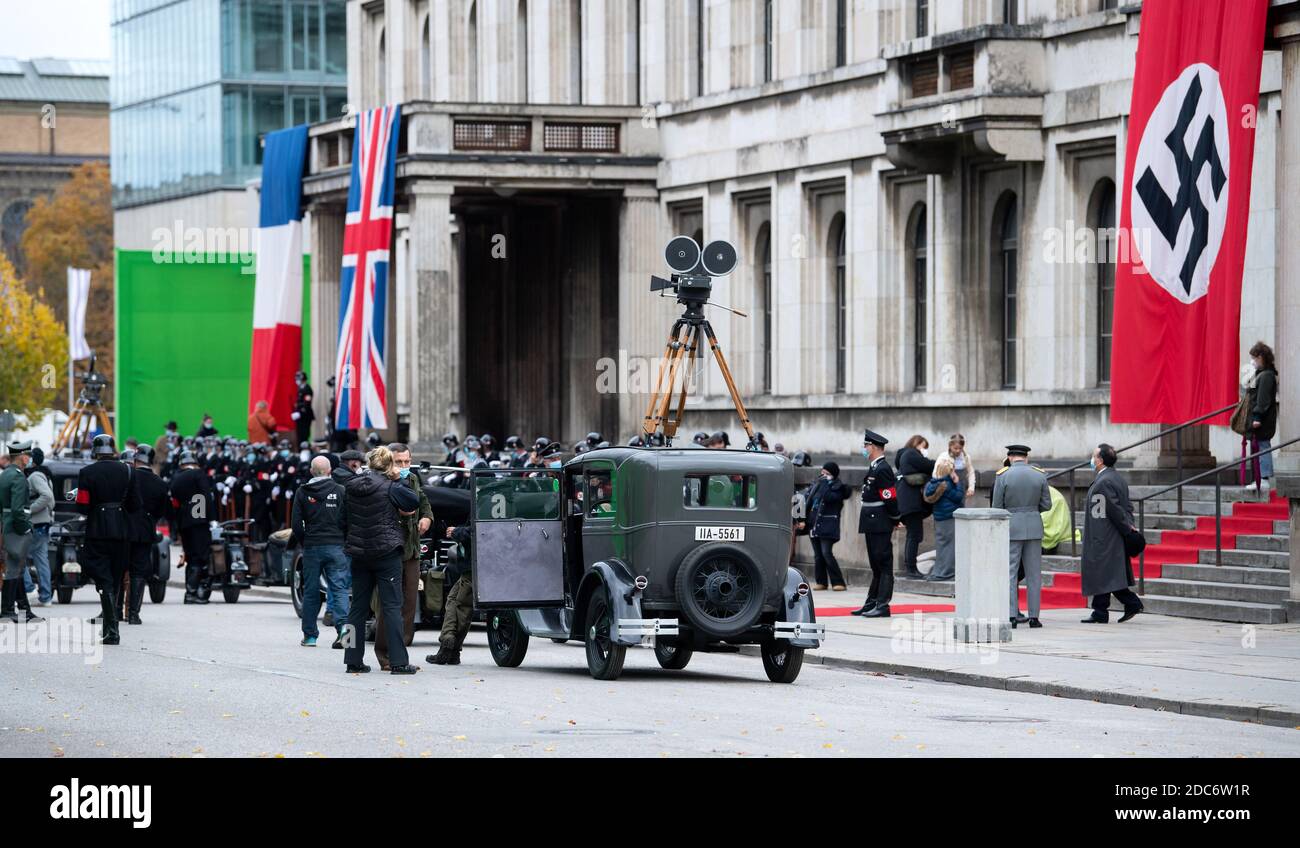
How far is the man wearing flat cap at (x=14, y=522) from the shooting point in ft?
88.6

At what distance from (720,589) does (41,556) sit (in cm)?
1294

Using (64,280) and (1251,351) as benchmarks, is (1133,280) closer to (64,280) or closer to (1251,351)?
(1251,351)

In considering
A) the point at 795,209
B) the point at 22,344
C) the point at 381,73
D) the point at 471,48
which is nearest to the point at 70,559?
the point at 795,209

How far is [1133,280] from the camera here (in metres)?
27.0

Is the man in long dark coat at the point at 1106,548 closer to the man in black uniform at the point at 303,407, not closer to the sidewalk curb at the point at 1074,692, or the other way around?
the sidewalk curb at the point at 1074,692

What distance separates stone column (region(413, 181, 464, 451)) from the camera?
3884 centimetres

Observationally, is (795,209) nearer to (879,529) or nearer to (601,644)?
(879,529)

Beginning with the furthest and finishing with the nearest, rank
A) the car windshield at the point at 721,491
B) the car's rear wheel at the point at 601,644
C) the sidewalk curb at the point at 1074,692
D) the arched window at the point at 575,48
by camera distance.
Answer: the arched window at the point at 575,48, the car windshield at the point at 721,491, the car's rear wheel at the point at 601,644, the sidewalk curb at the point at 1074,692

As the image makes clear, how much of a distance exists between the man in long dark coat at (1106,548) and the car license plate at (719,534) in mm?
6321

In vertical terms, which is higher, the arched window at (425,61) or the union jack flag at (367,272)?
the arched window at (425,61)

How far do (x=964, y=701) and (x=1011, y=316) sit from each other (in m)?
16.3

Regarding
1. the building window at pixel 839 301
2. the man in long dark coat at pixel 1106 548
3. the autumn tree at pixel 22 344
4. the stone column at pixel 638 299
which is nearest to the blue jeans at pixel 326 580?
the man in long dark coat at pixel 1106 548

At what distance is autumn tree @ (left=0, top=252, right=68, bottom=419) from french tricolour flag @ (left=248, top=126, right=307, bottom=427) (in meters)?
55.6

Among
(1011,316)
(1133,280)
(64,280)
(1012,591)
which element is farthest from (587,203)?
(64,280)
